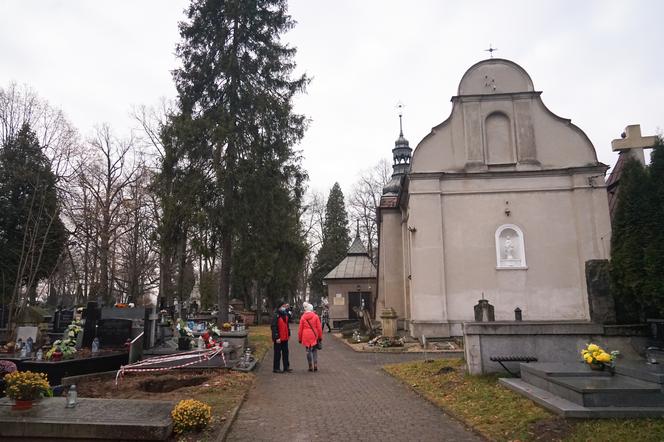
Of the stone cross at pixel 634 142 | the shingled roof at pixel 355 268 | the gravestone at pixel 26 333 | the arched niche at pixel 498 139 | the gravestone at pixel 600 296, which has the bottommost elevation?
the gravestone at pixel 26 333

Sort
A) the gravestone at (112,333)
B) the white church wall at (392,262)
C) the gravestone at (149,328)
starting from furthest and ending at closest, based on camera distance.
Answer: the white church wall at (392,262) < the gravestone at (149,328) < the gravestone at (112,333)

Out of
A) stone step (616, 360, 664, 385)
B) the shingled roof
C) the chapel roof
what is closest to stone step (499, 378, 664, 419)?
stone step (616, 360, 664, 385)

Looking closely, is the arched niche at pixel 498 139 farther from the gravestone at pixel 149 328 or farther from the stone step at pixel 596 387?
the gravestone at pixel 149 328

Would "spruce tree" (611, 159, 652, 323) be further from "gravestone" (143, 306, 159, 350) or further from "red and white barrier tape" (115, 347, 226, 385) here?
"gravestone" (143, 306, 159, 350)

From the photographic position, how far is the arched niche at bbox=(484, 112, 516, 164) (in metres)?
19.5

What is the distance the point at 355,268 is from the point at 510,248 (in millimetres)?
18554

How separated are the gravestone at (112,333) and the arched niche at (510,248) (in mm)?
12832

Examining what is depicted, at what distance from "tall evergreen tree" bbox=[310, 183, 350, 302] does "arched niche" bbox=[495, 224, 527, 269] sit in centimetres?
3583

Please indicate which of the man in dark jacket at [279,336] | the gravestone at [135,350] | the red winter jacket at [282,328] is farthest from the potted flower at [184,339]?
the red winter jacket at [282,328]

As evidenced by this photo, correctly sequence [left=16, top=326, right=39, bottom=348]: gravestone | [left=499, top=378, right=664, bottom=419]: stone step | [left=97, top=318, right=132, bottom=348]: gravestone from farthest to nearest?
1. [left=16, top=326, right=39, bottom=348]: gravestone
2. [left=97, top=318, right=132, bottom=348]: gravestone
3. [left=499, top=378, right=664, bottom=419]: stone step

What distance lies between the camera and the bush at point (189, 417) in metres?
6.02

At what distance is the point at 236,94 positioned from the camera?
69.4 ft

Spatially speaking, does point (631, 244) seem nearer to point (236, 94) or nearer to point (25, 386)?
point (25, 386)

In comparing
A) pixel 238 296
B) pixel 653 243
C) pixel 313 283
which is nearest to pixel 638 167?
pixel 653 243
